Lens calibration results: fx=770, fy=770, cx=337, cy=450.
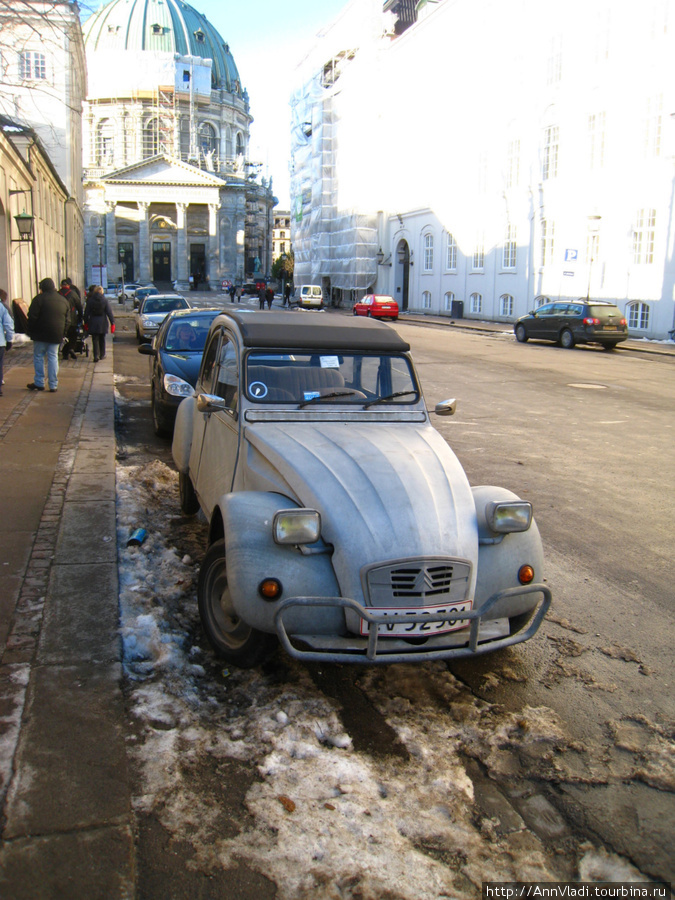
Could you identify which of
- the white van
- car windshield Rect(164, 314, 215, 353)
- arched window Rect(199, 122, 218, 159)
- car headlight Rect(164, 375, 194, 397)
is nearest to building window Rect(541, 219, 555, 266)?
the white van

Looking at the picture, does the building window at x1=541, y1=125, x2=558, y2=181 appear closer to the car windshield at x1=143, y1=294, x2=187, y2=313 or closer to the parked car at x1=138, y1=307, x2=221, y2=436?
the car windshield at x1=143, y1=294, x2=187, y2=313

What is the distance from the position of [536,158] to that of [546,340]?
507 inches

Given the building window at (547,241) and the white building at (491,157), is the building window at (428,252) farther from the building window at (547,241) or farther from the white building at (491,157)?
the building window at (547,241)

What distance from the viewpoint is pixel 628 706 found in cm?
381

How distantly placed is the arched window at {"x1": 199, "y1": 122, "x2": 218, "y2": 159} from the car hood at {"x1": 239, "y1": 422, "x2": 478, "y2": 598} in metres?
106

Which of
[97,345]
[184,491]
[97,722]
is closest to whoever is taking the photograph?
[97,722]

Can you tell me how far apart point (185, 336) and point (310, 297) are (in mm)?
43550

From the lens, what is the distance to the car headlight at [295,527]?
356 centimetres

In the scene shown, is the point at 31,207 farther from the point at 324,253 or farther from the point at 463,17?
the point at 324,253

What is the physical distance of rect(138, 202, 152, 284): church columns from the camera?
93.1m

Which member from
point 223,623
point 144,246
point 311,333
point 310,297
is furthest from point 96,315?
point 144,246

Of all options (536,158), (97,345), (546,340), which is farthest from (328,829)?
(536,158)

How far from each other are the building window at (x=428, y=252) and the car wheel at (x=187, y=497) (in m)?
45.2

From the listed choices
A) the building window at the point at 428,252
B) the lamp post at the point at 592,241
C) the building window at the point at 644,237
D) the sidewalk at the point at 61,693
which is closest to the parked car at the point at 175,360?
the sidewalk at the point at 61,693
